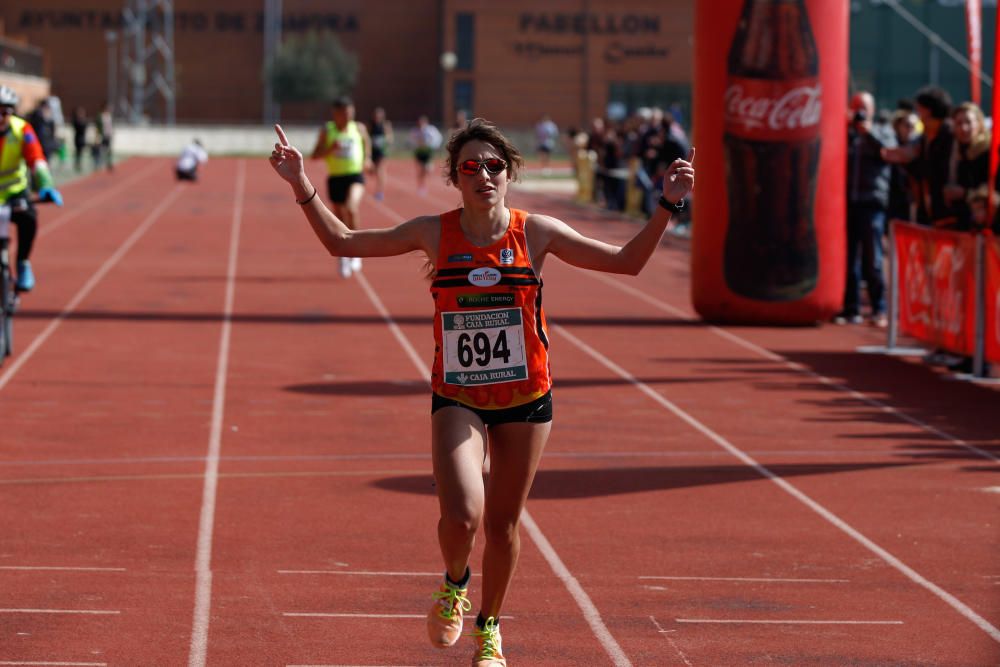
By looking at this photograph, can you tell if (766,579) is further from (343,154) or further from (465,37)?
(465,37)

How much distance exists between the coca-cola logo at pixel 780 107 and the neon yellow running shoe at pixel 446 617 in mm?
11965

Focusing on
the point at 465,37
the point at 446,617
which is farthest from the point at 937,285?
the point at 465,37

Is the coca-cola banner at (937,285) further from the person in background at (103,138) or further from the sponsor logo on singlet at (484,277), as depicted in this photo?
the person in background at (103,138)

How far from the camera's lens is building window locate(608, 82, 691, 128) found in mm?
94562

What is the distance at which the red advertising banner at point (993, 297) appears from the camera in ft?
42.4

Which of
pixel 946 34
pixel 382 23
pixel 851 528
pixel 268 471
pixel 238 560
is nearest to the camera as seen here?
pixel 238 560

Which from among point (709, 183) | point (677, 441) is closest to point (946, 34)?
point (709, 183)

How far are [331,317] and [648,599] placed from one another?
1130 cm

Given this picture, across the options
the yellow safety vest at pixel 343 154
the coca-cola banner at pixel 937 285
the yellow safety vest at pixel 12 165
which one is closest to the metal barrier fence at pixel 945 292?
the coca-cola banner at pixel 937 285

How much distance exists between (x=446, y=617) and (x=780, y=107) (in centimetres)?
1211

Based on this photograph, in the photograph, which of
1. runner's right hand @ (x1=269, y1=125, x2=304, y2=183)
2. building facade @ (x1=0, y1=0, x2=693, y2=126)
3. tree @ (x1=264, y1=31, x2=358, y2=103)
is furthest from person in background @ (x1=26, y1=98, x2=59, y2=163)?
building facade @ (x1=0, y1=0, x2=693, y2=126)

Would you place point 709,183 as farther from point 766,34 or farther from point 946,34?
point 946,34

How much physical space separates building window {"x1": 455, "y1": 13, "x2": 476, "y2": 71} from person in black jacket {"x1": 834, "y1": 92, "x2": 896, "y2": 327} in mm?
76836

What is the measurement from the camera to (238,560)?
7.66 metres
